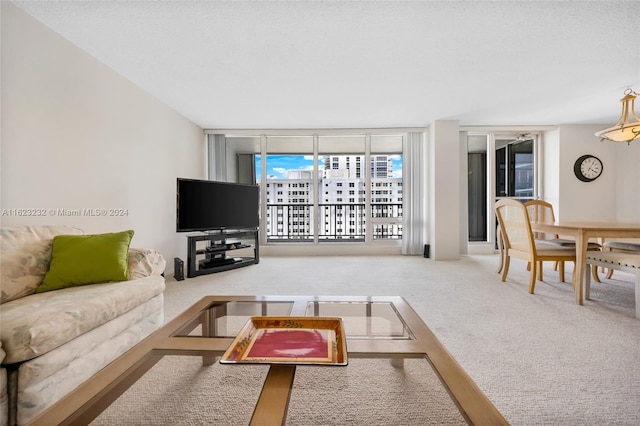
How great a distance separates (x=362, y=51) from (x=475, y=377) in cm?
249

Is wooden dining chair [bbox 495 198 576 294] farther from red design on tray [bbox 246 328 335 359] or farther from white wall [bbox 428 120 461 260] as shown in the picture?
red design on tray [bbox 246 328 335 359]

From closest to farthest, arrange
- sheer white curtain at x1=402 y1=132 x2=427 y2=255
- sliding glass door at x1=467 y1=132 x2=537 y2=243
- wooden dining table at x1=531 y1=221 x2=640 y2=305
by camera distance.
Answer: wooden dining table at x1=531 y1=221 x2=640 y2=305, sheer white curtain at x1=402 y1=132 x2=427 y2=255, sliding glass door at x1=467 y1=132 x2=537 y2=243

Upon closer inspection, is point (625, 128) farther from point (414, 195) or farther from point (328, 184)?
point (328, 184)

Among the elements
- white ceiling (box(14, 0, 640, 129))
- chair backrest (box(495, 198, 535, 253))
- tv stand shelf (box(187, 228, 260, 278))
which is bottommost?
tv stand shelf (box(187, 228, 260, 278))

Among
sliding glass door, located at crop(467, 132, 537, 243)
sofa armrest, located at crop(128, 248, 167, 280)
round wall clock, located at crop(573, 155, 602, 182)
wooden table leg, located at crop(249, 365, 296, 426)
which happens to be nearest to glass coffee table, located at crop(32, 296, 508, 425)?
wooden table leg, located at crop(249, 365, 296, 426)

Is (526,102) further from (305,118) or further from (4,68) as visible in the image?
(4,68)

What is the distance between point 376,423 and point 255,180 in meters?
4.97

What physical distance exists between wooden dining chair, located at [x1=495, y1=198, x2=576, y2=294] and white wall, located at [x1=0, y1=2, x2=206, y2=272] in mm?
4008

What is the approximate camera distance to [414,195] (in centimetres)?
493

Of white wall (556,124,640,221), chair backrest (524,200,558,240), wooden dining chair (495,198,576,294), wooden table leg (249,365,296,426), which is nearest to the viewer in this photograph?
wooden table leg (249,365,296,426)

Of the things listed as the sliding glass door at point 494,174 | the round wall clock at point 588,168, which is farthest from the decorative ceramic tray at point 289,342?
the round wall clock at point 588,168

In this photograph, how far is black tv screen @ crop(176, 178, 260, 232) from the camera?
3.50 metres

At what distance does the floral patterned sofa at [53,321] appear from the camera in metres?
1.06

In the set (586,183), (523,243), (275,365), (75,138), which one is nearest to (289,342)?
(275,365)
